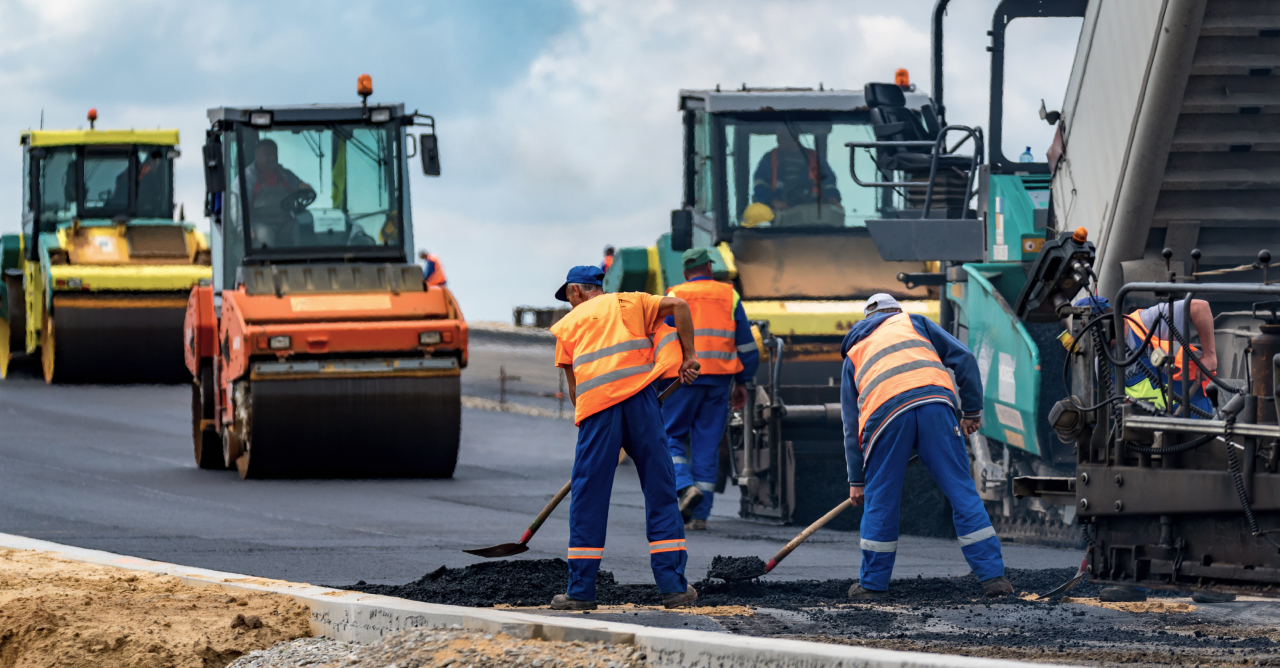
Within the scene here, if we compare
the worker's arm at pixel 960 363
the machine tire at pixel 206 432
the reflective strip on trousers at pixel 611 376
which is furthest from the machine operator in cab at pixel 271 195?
the worker's arm at pixel 960 363

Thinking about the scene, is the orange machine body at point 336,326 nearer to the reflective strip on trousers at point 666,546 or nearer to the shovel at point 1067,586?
the reflective strip on trousers at point 666,546

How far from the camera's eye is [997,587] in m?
7.10

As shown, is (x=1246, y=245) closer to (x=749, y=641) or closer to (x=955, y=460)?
(x=955, y=460)

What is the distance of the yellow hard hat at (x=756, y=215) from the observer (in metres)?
12.3

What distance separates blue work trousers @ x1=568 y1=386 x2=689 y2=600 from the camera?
21.9 feet

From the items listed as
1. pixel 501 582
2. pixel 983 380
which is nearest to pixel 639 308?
pixel 501 582

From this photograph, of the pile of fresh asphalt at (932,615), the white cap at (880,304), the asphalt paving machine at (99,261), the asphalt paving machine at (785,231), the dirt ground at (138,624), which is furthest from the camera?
the asphalt paving machine at (99,261)

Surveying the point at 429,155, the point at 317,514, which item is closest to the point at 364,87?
the point at 429,155

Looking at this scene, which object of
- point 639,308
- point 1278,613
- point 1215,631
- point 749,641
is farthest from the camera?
point 639,308

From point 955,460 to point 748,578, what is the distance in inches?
42.1

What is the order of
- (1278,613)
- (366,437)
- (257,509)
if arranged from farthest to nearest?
(366,437), (257,509), (1278,613)

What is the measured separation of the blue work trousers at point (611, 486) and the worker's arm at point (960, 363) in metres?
1.45

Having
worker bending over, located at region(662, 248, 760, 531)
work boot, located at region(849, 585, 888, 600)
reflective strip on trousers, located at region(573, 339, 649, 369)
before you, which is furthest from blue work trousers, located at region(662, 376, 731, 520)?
reflective strip on trousers, located at region(573, 339, 649, 369)

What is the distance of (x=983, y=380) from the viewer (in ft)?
32.4
